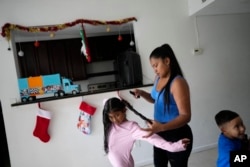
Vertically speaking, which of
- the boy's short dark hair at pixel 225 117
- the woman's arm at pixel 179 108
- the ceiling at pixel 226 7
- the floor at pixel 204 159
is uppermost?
the ceiling at pixel 226 7

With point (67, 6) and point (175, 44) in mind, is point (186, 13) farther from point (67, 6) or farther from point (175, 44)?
point (67, 6)

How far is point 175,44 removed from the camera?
2447mm

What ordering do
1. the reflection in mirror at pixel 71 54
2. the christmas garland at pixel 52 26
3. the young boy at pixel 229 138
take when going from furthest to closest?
the reflection in mirror at pixel 71 54, the christmas garland at pixel 52 26, the young boy at pixel 229 138

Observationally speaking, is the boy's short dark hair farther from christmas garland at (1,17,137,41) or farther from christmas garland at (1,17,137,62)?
christmas garland at (1,17,137,41)

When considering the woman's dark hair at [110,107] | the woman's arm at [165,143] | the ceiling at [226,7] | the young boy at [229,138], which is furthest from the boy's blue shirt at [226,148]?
the ceiling at [226,7]

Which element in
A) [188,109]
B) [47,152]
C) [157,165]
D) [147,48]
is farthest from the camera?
[147,48]

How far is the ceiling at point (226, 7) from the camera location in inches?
81.7

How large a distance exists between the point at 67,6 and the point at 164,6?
45.4 inches

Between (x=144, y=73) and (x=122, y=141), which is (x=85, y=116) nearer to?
(x=144, y=73)

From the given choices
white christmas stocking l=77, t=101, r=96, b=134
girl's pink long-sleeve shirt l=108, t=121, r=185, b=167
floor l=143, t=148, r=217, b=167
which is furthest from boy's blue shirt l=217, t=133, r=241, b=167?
white christmas stocking l=77, t=101, r=96, b=134

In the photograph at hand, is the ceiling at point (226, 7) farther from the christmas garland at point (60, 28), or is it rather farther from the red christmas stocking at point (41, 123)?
the red christmas stocking at point (41, 123)

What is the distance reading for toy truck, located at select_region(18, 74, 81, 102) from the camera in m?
2.01

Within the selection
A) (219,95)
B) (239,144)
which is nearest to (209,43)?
Answer: (219,95)

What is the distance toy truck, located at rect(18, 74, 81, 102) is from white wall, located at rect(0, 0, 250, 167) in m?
0.10
